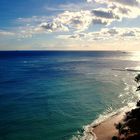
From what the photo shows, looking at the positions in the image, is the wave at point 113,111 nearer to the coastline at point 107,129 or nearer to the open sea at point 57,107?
the open sea at point 57,107

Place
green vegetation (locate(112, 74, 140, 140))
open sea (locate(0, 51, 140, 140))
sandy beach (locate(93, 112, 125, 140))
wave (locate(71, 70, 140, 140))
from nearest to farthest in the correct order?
green vegetation (locate(112, 74, 140, 140)) < sandy beach (locate(93, 112, 125, 140)) < wave (locate(71, 70, 140, 140)) < open sea (locate(0, 51, 140, 140))

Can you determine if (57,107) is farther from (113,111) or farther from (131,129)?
(131,129)

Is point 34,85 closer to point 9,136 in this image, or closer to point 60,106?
point 60,106

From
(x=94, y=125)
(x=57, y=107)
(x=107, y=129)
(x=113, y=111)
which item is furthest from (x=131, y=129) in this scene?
(x=57, y=107)

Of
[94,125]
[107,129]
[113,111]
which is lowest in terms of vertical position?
[107,129]

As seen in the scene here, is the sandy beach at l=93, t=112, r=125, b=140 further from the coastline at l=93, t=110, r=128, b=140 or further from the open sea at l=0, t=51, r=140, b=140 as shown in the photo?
the open sea at l=0, t=51, r=140, b=140

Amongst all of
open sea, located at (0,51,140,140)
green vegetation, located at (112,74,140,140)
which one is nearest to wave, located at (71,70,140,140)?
open sea, located at (0,51,140,140)

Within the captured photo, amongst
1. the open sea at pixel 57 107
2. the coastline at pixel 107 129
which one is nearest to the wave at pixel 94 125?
the open sea at pixel 57 107

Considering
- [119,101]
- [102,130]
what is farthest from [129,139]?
[119,101]
